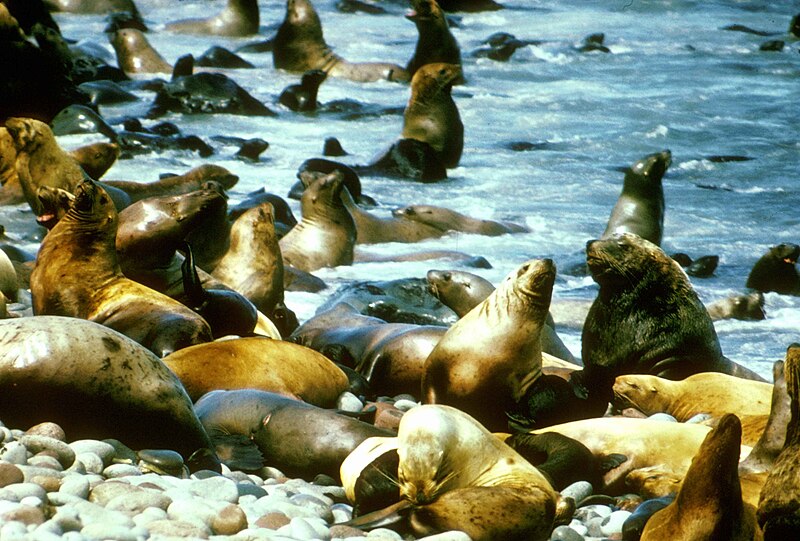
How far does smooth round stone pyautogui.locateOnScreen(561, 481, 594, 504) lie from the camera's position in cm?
493

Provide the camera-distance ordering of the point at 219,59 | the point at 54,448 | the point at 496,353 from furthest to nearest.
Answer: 1. the point at 219,59
2. the point at 496,353
3. the point at 54,448

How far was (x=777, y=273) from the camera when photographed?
11023 mm

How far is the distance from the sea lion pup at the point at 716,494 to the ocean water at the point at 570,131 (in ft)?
17.4

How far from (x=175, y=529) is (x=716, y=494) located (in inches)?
56.9

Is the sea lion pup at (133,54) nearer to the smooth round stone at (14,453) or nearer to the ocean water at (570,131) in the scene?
the ocean water at (570,131)

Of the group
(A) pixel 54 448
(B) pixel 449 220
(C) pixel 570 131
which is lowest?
(C) pixel 570 131

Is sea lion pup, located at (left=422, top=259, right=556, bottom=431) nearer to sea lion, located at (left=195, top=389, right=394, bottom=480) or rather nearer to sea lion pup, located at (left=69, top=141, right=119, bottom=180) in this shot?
sea lion, located at (left=195, top=389, right=394, bottom=480)

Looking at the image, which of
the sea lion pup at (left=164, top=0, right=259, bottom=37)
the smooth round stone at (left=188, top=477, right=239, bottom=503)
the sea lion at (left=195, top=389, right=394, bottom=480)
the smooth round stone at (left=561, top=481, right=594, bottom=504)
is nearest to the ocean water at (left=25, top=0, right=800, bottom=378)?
the sea lion pup at (left=164, top=0, right=259, bottom=37)

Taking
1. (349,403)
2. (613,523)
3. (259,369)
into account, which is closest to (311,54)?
(349,403)

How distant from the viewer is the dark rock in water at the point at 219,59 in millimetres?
21531

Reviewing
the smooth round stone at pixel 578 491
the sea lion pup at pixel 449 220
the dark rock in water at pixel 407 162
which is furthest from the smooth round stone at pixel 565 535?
the dark rock in water at pixel 407 162

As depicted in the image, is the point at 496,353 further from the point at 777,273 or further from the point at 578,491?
the point at 777,273

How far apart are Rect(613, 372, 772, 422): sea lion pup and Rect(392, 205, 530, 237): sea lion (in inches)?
238

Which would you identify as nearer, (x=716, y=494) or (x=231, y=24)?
(x=716, y=494)
